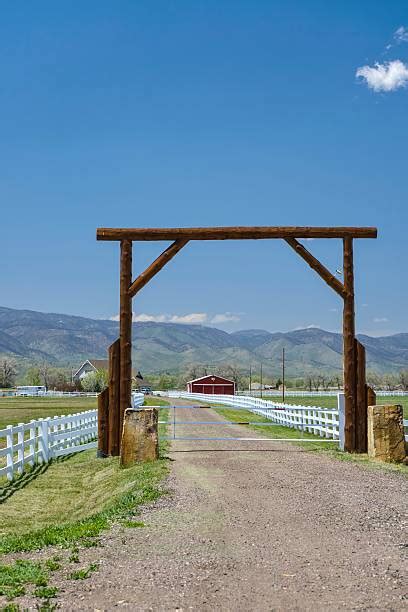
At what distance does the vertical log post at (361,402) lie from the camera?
17359mm

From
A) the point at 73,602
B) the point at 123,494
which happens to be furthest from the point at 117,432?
the point at 73,602

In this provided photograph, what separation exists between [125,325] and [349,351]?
5.31 m

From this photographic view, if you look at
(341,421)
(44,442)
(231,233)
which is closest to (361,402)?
(341,421)

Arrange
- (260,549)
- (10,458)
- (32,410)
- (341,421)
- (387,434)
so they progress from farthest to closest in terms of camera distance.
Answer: (32,410), (341,421), (10,458), (387,434), (260,549)

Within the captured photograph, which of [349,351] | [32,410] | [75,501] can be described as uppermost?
[349,351]

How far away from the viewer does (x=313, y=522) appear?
936cm

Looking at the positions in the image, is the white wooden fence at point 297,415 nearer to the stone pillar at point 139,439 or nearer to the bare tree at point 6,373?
the stone pillar at point 139,439

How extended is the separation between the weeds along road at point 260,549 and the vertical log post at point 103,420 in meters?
4.68

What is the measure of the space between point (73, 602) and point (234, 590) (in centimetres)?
135

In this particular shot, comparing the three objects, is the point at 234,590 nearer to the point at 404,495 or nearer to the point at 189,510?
the point at 189,510

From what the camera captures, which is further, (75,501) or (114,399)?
(114,399)

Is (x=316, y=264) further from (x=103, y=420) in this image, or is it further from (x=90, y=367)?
(x=90, y=367)

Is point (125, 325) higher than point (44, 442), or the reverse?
point (125, 325)

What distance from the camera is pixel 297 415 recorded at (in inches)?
1150
